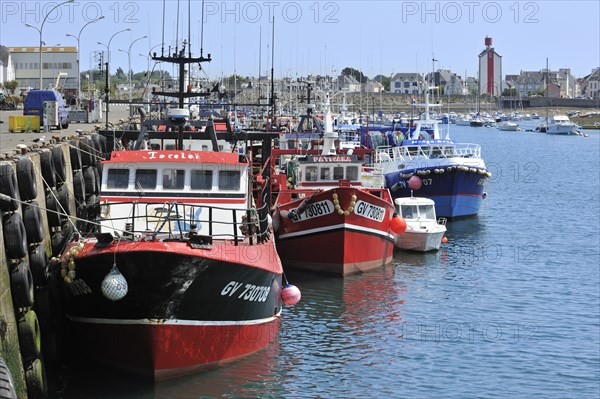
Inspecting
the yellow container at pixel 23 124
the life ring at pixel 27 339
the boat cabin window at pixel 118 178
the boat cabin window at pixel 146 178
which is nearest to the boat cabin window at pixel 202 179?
the boat cabin window at pixel 146 178

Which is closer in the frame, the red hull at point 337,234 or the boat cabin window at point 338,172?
the red hull at point 337,234

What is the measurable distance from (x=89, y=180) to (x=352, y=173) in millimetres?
9133

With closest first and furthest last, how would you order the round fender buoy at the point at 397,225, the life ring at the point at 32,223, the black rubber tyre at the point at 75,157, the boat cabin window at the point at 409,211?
the life ring at the point at 32,223 < the black rubber tyre at the point at 75,157 < the round fender buoy at the point at 397,225 < the boat cabin window at the point at 409,211

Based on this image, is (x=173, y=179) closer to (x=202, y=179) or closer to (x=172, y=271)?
(x=202, y=179)

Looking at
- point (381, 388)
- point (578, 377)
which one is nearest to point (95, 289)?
point (381, 388)

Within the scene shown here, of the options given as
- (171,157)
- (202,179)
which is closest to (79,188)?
(171,157)

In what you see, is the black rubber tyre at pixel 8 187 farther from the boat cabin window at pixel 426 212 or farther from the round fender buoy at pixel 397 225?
the boat cabin window at pixel 426 212

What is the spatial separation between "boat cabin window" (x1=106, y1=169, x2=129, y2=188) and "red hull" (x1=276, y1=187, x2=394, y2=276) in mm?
9526

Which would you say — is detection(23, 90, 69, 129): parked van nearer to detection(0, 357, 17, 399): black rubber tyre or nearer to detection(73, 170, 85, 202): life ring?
detection(73, 170, 85, 202): life ring

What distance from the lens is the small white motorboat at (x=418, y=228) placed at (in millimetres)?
35094

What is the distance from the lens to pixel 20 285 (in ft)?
54.4

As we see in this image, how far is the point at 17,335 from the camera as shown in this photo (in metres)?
16.5

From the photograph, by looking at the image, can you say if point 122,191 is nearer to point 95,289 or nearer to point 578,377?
point 95,289

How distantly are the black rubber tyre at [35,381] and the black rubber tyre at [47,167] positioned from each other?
193 inches
